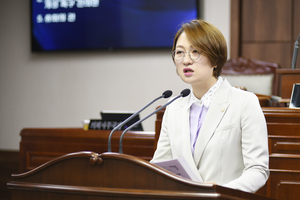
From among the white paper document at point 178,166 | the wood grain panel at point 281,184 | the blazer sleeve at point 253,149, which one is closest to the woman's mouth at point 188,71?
the blazer sleeve at point 253,149

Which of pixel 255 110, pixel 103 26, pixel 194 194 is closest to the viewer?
pixel 194 194

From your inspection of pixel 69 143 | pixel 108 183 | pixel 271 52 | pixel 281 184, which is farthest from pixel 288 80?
pixel 271 52

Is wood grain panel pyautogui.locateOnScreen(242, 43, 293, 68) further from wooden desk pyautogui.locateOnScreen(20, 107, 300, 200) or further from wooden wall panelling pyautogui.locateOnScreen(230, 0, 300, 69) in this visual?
wooden desk pyautogui.locateOnScreen(20, 107, 300, 200)

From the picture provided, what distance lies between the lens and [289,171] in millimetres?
1905

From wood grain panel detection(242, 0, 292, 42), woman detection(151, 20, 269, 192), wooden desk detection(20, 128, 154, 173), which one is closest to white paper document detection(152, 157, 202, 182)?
woman detection(151, 20, 269, 192)

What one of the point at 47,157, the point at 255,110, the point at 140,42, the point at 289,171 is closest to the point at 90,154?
the point at 255,110

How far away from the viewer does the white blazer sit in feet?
4.17

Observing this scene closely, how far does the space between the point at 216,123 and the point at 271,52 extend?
3031 millimetres

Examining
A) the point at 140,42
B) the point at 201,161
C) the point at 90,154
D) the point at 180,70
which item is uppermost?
the point at 140,42

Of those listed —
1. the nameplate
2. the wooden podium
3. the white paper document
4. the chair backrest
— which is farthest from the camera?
the chair backrest

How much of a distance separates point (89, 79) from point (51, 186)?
3.62m

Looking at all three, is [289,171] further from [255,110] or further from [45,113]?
[45,113]

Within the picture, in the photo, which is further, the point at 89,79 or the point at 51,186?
the point at 89,79

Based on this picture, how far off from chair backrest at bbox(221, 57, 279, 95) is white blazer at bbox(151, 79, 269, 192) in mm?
2181
